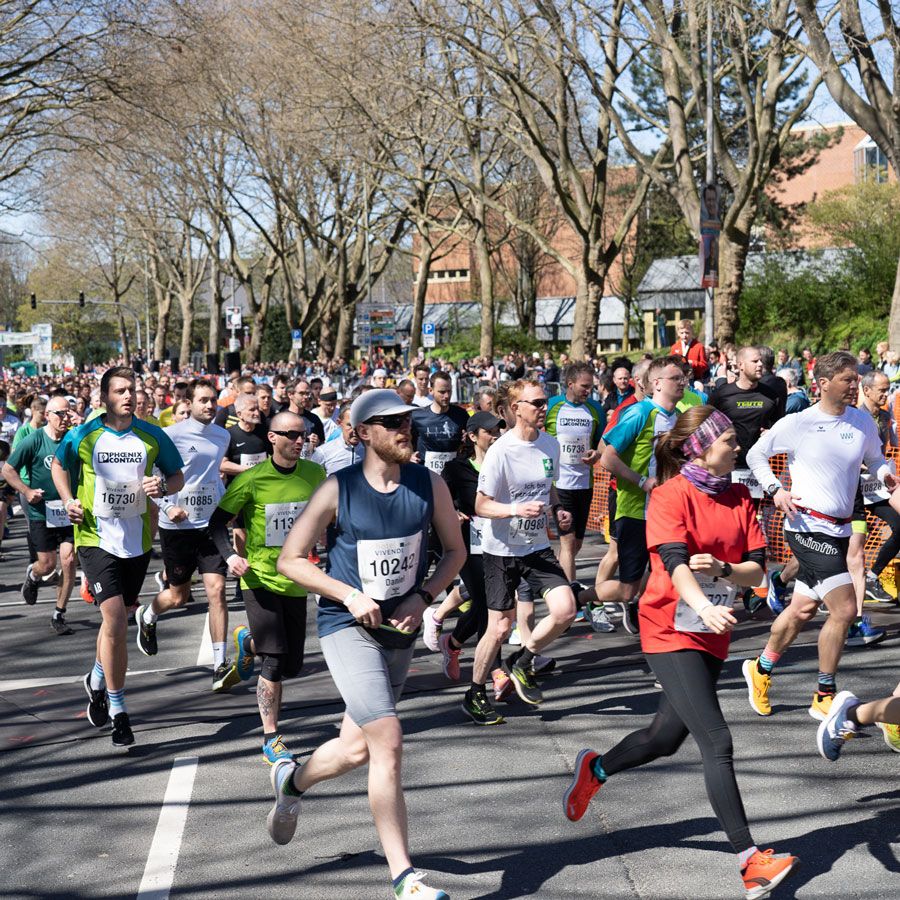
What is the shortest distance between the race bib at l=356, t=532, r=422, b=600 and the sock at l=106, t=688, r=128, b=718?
2662 mm

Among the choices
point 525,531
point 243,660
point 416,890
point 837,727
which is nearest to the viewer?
point 416,890

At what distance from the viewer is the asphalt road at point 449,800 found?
5012 mm

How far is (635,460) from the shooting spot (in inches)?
364

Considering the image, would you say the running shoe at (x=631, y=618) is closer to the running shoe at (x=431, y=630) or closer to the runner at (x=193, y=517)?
the running shoe at (x=431, y=630)

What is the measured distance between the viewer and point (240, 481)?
7113 mm

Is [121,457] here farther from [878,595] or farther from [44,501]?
[878,595]

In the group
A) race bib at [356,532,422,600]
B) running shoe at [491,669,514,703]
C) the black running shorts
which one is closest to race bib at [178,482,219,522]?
the black running shorts

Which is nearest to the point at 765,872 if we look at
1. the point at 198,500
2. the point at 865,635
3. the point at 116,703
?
the point at 116,703

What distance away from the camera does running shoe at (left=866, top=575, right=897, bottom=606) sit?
1053 cm

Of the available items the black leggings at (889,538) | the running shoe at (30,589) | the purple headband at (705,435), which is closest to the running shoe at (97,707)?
the purple headband at (705,435)

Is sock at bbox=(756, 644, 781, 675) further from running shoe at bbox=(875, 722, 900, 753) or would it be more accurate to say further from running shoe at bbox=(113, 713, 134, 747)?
running shoe at bbox=(113, 713, 134, 747)

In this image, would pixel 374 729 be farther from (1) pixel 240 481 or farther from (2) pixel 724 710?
(2) pixel 724 710

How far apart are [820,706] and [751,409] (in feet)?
13.6

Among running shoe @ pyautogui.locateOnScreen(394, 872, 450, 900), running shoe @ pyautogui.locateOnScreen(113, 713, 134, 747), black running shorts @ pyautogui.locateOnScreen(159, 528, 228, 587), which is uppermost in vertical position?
black running shorts @ pyautogui.locateOnScreen(159, 528, 228, 587)
